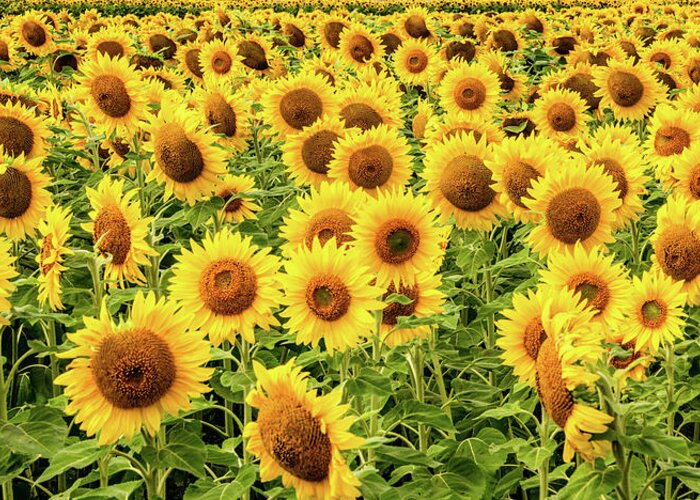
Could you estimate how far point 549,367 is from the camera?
2066 millimetres

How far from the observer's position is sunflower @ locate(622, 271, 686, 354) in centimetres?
293

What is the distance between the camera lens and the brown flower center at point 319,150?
4.58 metres

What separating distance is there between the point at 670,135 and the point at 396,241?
252 centimetres

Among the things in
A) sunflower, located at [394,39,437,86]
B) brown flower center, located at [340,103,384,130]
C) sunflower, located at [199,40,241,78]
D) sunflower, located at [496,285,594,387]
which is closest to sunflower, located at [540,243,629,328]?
sunflower, located at [496,285,594,387]

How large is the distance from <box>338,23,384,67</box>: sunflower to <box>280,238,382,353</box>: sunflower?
18.9ft

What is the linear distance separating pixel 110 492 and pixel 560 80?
5104 millimetres

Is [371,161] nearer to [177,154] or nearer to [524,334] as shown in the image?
[177,154]

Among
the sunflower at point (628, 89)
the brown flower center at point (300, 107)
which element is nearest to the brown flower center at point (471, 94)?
the sunflower at point (628, 89)

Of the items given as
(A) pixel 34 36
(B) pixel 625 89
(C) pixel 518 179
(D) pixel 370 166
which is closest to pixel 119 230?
(D) pixel 370 166

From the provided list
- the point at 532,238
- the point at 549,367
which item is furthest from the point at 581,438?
the point at 532,238

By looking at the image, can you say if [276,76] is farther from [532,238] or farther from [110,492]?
[110,492]

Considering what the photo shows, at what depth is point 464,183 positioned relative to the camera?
4.06 meters

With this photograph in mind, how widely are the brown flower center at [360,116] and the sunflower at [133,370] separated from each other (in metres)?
2.84

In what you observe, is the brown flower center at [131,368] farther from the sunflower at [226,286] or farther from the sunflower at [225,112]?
the sunflower at [225,112]
